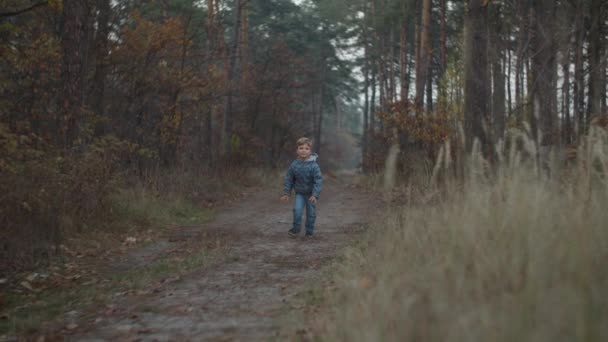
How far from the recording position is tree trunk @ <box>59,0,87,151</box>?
11.2 metres

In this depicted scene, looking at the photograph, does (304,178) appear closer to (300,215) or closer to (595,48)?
(300,215)

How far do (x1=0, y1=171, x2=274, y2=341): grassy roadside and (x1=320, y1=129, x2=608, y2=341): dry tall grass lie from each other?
267 centimetres

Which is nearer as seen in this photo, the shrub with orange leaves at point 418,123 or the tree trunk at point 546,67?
the tree trunk at point 546,67

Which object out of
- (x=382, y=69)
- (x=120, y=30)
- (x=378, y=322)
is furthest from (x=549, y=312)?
(x=382, y=69)

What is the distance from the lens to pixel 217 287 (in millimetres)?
6406

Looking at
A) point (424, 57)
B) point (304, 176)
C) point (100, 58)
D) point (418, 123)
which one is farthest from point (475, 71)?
point (424, 57)

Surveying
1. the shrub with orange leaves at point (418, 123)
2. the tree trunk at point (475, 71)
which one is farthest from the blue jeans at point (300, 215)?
the shrub with orange leaves at point (418, 123)

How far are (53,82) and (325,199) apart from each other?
8.46m

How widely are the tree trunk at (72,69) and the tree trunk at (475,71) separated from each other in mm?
7612

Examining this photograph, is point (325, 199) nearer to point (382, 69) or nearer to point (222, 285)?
point (222, 285)

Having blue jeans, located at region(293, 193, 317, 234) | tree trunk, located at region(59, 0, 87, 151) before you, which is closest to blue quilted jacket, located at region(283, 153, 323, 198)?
blue jeans, located at region(293, 193, 317, 234)

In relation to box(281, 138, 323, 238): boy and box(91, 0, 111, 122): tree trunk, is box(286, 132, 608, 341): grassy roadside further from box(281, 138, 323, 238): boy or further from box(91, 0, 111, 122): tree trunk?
box(91, 0, 111, 122): tree trunk

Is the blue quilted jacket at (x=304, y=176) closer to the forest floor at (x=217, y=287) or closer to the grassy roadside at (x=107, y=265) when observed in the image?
the forest floor at (x=217, y=287)

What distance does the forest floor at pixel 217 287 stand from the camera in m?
4.84
